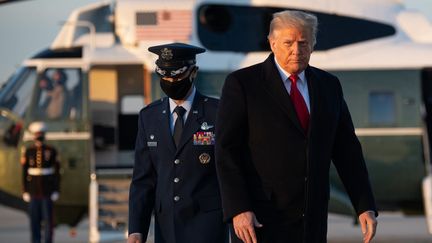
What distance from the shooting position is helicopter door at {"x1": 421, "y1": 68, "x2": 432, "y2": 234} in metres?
11.9

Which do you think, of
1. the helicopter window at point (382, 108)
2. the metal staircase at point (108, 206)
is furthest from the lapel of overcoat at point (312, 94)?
the helicopter window at point (382, 108)

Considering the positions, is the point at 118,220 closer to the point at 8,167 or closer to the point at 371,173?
the point at 8,167

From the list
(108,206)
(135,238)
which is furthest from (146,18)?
(135,238)

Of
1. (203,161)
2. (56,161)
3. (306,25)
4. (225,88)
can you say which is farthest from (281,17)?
(56,161)

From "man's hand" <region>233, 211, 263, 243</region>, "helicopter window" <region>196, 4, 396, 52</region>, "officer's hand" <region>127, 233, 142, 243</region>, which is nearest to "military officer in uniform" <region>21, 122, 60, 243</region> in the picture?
"helicopter window" <region>196, 4, 396, 52</region>

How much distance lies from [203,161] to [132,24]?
744cm

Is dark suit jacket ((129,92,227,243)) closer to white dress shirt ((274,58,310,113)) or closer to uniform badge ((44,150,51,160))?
white dress shirt ((274,58,310,113))

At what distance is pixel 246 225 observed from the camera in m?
3.83

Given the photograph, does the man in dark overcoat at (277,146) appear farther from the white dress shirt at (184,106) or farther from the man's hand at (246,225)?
the white dress shirt at (184,106)

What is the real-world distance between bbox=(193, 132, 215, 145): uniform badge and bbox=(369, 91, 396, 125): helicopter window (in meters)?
7.53

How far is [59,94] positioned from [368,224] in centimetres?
874

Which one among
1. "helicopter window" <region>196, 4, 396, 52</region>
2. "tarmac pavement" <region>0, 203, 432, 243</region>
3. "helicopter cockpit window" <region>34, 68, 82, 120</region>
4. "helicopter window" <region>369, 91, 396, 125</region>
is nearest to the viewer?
"helicopter window" <region>196, 4, 396, 52</region>

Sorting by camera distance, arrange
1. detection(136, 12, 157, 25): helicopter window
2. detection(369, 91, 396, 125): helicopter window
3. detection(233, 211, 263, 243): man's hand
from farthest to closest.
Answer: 1. detection(369, 91, 396, 125): helicopter window
2. detection(136, 12, 157, 25): helicopter window
3. detection(233, 211, 263, 243): man's hand

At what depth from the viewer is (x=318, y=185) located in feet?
13.1
